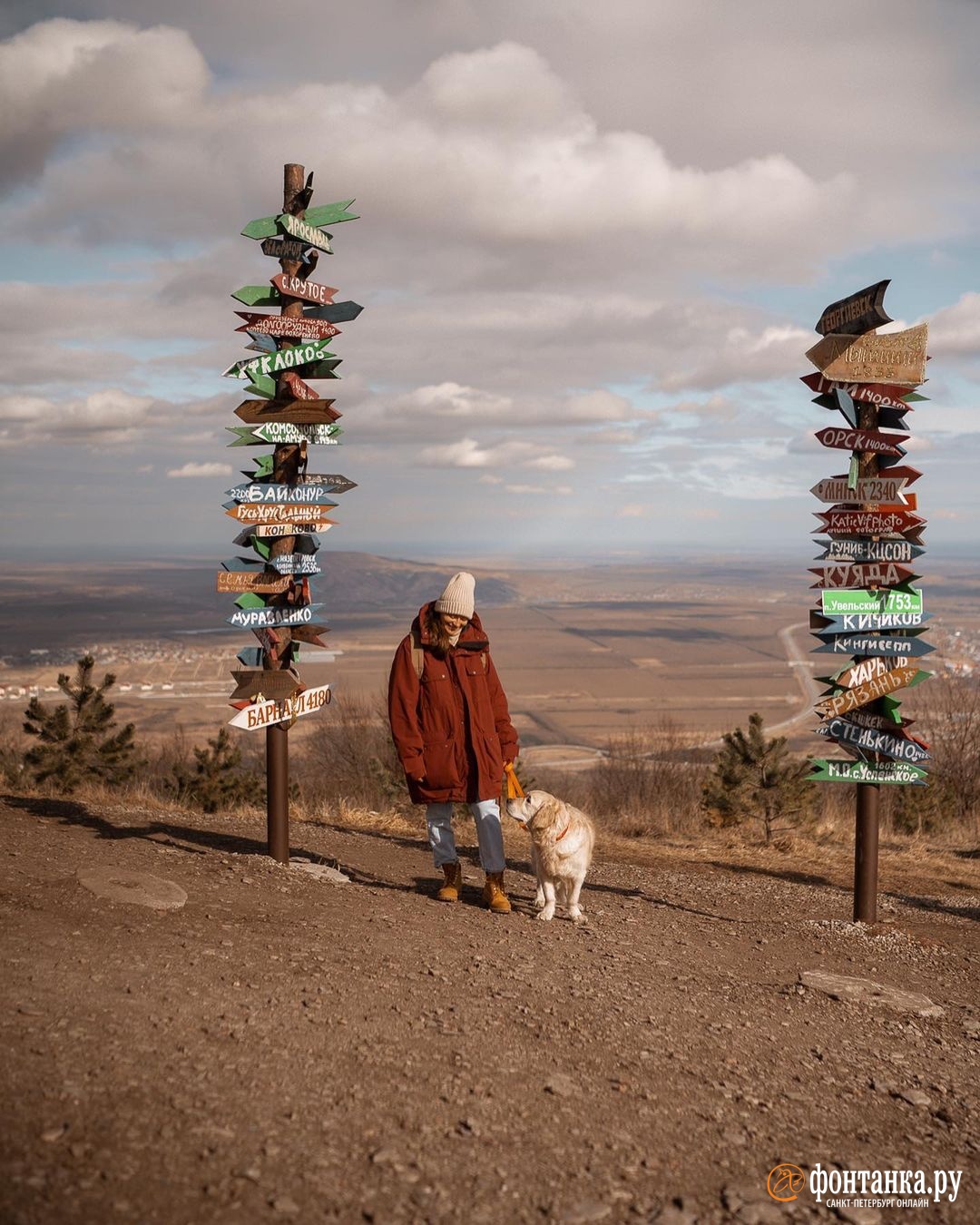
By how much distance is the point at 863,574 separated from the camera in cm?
719

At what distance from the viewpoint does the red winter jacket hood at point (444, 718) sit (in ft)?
21.8

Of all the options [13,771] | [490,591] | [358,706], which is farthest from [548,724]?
[490,591]

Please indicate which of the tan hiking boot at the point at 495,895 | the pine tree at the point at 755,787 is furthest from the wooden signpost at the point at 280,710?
the pine tree at the point at 755,787

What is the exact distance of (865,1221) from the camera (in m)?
3.52

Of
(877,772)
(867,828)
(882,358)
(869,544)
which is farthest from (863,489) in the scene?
(867,828)

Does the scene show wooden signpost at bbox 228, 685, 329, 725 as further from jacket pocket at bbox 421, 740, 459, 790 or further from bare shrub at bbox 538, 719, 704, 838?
bare shrub at bbox 538, 719, 704, 838

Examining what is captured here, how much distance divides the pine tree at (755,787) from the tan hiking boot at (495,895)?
6.68 m

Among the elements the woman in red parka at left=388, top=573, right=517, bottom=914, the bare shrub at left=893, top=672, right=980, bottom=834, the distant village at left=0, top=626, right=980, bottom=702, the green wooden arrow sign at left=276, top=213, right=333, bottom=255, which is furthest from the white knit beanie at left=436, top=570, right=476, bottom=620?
the distant village at left=0, top=626, right=980, bottom=702

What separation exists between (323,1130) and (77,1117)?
82 cm

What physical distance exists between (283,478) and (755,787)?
30.5 ft

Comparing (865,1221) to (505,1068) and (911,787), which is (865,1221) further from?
(911,787)

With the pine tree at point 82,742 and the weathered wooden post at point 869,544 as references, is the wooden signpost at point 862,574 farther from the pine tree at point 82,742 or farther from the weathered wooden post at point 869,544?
the pine tree at point 82,742

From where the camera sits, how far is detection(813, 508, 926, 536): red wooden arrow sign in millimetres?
7016

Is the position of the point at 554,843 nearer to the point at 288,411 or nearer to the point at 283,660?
the point at 283,660
